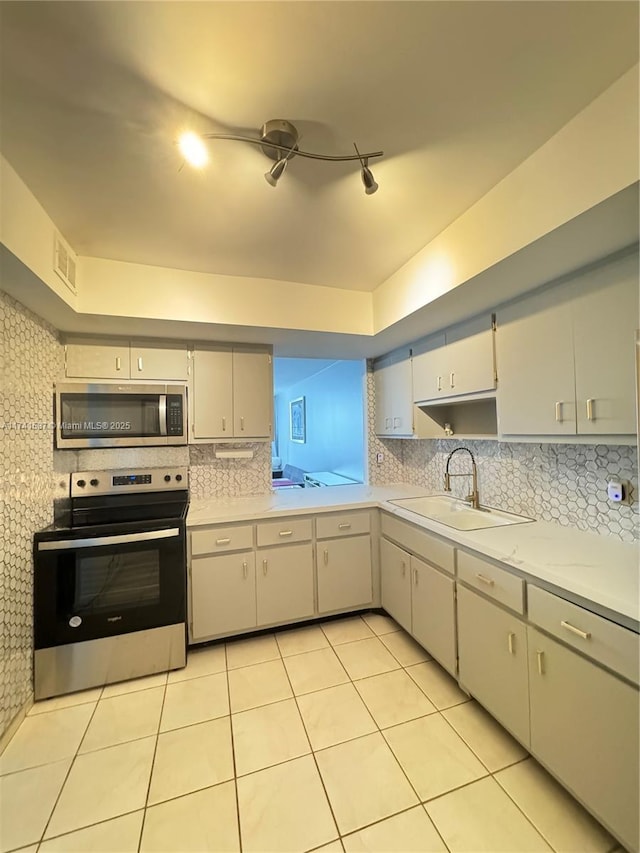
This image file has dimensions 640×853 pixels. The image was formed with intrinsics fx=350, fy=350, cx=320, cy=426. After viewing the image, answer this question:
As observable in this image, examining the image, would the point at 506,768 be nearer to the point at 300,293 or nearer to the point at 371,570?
the point at 371,570

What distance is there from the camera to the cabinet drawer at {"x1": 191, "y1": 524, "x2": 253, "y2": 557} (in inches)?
88.4

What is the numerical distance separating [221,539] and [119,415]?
3.43 ft

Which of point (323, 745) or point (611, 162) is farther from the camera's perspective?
point (323, 745)

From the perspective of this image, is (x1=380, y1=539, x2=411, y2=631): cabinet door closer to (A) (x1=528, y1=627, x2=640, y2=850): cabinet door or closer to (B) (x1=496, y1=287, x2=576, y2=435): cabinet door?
(A) (x1=528, y1=627, x2=640, y2=850): cabinet door

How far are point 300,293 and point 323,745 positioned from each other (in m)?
2.52

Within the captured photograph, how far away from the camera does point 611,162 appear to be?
1.09m

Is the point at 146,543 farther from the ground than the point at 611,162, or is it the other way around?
the point at 611,162

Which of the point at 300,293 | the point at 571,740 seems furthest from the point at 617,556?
the point at 300,293

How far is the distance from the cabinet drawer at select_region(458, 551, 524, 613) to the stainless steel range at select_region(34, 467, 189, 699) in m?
1.64

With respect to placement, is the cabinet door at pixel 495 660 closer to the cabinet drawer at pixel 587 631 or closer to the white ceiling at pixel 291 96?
the cabinet drawer at pixel 587 631

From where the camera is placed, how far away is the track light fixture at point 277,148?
1193mm

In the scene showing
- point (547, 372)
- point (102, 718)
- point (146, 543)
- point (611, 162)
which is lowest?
point (102, 718)

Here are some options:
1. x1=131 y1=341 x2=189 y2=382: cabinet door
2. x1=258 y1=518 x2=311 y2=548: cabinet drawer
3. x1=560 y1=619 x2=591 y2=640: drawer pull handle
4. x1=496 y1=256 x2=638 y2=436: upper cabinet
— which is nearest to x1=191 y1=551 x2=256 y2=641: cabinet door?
x1=258 y1=518 x2=311 y2=548: cabinet drawer

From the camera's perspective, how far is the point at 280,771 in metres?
1.47
